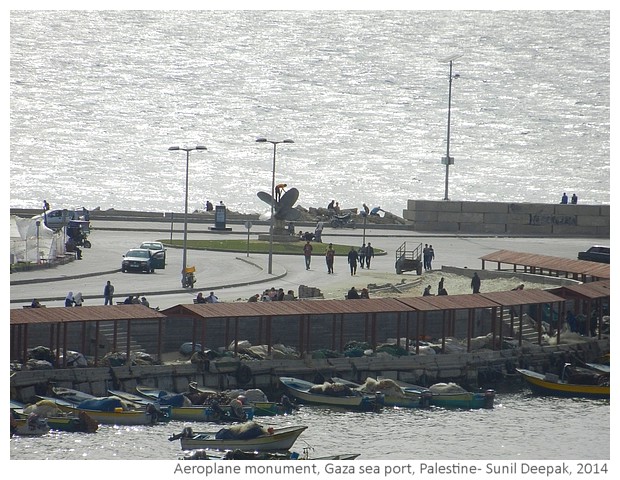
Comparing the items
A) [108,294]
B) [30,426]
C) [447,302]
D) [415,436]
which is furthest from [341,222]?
[30,426]

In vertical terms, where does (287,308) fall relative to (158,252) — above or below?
below

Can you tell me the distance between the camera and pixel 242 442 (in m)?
49.7

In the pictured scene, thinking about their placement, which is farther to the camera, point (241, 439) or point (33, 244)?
point (33, 244)

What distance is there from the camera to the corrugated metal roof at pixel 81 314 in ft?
186

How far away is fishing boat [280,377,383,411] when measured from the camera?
57.5m

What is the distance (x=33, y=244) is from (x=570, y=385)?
96.1 ft

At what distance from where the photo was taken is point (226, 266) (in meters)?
82.3

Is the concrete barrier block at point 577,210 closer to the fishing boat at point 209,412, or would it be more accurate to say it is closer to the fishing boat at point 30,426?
the fishing boat at point 209,412

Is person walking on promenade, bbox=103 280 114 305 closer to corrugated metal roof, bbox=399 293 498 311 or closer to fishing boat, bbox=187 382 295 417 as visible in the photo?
fishing boat, bbox=187 382 295 417

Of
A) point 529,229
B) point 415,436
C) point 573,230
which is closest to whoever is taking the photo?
point 415,436

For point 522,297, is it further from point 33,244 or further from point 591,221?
point 591,221

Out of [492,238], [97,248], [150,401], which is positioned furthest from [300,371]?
[492,238]

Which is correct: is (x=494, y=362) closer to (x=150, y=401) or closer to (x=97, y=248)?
(x=150, y=401)

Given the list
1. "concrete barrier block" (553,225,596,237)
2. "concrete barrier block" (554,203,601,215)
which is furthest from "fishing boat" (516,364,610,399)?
"concrete barrier block" (554,203,601,215)
